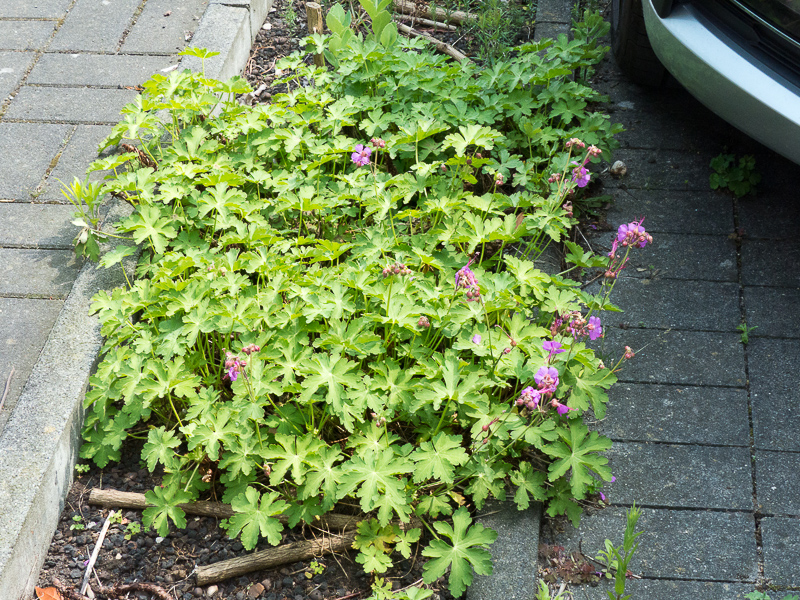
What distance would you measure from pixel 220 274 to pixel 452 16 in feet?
8.86

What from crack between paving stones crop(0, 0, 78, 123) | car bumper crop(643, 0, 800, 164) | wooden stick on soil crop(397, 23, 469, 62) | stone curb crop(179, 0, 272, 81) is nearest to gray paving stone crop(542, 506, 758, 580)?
car bumper crop(643, 0, 800, 164)

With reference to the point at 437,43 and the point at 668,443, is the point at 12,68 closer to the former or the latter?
the point at 437,43

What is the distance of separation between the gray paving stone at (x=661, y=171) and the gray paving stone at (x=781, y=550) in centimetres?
167

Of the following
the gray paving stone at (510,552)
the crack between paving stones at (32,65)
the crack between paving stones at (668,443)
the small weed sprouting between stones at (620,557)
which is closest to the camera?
the small weed sprouting between stones at (620,557)

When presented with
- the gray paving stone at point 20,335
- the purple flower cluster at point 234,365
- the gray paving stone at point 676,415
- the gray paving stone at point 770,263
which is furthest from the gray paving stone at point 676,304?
the gray paving stone at point 20,335

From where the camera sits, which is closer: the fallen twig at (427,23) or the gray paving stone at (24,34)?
the gray paving stone at (24,34)

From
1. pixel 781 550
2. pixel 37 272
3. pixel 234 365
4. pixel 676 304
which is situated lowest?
pixel 781 550

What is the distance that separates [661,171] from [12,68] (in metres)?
3.55

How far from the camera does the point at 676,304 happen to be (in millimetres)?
3098

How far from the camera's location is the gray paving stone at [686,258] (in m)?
3.21

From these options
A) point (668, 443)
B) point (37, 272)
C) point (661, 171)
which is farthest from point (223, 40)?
point (668, 443)

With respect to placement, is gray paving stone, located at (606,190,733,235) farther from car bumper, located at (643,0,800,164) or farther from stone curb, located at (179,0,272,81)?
stone curb, located at (179,0,272,81)

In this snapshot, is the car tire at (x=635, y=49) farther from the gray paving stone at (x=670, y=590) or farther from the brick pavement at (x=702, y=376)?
the gray paving stone at (x=670, y=590)

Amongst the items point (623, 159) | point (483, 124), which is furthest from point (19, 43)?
point (623, 159)
